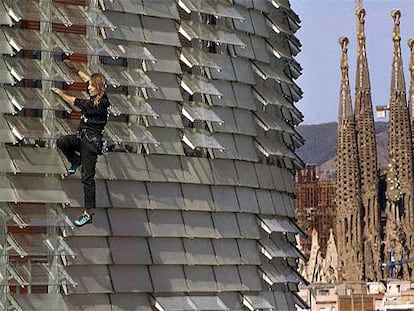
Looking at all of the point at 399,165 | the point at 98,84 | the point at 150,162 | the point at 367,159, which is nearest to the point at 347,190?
the point at 367,159

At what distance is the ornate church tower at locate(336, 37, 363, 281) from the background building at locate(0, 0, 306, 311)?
365 feet

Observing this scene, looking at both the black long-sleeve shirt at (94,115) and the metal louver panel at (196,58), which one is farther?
the metal louver panel at (196,58)

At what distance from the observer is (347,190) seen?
134 metres

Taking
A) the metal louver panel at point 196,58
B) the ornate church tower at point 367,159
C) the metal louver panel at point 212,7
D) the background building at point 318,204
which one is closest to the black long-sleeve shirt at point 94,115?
the metal louver panel at point 196,58

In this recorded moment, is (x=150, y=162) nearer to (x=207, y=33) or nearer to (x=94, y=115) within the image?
(x=207, y=33)

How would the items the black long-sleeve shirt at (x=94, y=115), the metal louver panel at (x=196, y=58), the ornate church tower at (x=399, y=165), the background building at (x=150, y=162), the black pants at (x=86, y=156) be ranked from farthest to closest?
the ornate church tower at (x=399, y=165) → the metal louver panel at (x=196, y=58) → the background building at (x=150, y=162) → the black pants at (x=86, y=156) → the black long-sleeve shirt at (x=94, y=115)

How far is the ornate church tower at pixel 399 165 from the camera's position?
433 feet

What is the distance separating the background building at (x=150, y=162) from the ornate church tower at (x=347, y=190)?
111 metres

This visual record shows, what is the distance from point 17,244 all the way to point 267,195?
16.1 feet

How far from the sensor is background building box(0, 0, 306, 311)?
680 inches

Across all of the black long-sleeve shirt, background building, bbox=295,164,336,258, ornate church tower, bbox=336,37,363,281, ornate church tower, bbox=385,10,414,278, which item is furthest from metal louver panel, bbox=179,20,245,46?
background building, bbox=295,164,336,258


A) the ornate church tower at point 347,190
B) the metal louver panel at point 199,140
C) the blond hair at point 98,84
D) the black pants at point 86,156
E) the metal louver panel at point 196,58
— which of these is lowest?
the black pants at point 86,156

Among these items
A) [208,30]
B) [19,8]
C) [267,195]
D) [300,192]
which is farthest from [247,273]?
[300,192]

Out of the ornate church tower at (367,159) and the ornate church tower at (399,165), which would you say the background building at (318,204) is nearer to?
the ornate church tower at (367,159)
